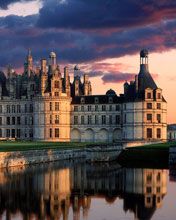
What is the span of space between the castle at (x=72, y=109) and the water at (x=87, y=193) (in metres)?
45.0

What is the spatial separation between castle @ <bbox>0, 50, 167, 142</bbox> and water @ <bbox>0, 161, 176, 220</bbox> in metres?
45.0

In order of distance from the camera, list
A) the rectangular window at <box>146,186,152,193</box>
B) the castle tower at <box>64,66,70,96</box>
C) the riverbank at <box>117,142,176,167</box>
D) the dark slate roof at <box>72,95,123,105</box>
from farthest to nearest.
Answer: the castle tower at <box>64,66,70,96</box> → the dark slate roof at <box>72,95,123,105</box> → the riverbank at <box>117,142,176,167</box> → the rectangular window at <box>146,186,152,193</box>

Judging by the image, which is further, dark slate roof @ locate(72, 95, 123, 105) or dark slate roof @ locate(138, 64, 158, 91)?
dark slate roof @ locate(72, 95, 123, 105)

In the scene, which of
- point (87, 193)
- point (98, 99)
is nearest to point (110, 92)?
point (98, 99)

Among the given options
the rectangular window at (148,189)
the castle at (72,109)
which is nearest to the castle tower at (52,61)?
the castle at (72,109)

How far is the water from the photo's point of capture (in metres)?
31.0

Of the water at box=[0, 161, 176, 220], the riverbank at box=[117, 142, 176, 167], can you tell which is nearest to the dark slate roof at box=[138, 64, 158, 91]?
the riverbank at box=[117, 142, 176, 167]

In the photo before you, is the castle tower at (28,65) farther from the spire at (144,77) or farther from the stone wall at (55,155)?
the stone wall at (55,155)

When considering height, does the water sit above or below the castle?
below

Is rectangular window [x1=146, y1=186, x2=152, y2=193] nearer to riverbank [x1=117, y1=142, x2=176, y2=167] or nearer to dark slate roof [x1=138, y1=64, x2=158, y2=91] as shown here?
riverbank [x1=117, y1=142, x2=176, y2=167]

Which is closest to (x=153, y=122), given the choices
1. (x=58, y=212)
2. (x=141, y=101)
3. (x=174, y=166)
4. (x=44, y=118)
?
(x=141, y=101)

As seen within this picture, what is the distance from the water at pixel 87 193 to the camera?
31.0 metres

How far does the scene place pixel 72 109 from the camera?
106m

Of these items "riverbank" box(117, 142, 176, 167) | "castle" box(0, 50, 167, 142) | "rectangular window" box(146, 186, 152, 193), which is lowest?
"rectangular window" box(146, 186, 152, 193)
